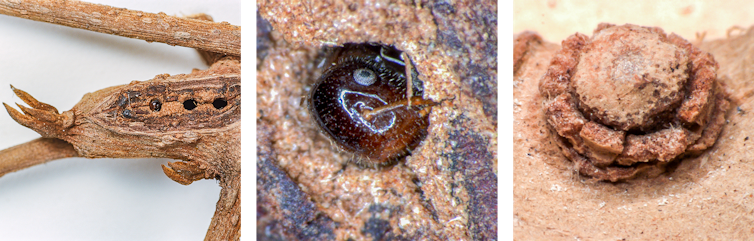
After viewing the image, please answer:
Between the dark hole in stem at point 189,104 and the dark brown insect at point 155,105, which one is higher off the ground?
the dark brown insect at point 155,105

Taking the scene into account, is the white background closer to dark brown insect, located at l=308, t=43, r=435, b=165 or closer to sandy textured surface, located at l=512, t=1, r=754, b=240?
dark brown insect, located at l=308, t=43, r=435, b=165

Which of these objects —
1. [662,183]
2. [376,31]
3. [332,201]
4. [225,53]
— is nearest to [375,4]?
[376,31]

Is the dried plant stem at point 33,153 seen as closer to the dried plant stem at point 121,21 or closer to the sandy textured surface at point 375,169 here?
the dried plant stem at point 121,21

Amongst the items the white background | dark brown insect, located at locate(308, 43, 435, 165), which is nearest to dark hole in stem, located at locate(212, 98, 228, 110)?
the white background

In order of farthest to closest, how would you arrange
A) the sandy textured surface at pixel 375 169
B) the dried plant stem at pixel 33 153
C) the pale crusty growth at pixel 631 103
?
the dried plant stem at pixel 33 153, the pale crusty growth at pixel 631 103, the sandy textured surface at pixel 375 169

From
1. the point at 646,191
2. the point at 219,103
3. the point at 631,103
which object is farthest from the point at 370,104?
the point at 646,191

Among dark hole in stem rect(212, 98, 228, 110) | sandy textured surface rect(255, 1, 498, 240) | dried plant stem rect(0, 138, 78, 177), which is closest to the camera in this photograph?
sandy textured surface rect(255, 1, 498, 240)

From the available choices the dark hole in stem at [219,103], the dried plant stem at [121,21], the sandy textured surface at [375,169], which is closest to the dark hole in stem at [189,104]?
the dark hole in stem at [219,103]

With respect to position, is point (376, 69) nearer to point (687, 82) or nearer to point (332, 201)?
point (332, 201)
